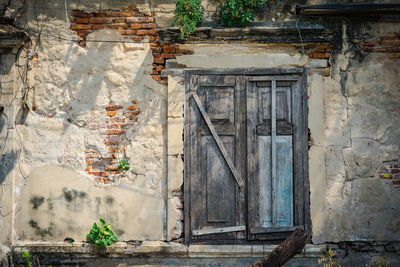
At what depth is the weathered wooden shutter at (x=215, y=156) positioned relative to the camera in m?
4.51

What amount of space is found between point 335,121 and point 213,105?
4.85 feet

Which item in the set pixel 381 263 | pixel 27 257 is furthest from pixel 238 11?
pixel 27 257

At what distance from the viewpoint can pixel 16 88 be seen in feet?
15.2

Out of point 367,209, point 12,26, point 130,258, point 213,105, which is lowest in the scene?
point 130,258

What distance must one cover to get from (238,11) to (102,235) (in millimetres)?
3050

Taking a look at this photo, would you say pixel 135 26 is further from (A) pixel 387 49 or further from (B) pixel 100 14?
(A) pixel 387 49

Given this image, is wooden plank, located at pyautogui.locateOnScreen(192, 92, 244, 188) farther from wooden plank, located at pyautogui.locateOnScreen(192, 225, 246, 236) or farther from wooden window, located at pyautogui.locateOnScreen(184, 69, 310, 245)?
wooden plank, located at pyautogui.locateOnScreen(192, 225, 246, 236)

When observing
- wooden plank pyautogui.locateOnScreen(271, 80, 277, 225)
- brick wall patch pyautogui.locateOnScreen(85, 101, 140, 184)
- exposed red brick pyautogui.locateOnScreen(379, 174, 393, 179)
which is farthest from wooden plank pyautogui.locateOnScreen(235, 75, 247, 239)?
exposed red brick pyautogui.locateOnScreen(379, 174, 393, 179)

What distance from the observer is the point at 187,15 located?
4.42m

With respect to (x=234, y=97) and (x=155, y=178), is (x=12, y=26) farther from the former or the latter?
(x=234, y=97)

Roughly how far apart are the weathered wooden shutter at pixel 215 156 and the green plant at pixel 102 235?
0.88 metres

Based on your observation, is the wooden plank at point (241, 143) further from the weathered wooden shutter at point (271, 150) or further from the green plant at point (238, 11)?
the green plant at point (238, 11)

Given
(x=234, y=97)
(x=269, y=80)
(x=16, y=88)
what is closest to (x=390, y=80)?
(x=269, y=80)

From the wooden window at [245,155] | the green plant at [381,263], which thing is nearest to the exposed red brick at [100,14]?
the wooden window at [245,155]
